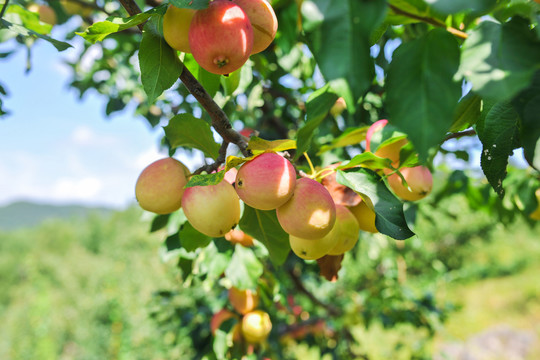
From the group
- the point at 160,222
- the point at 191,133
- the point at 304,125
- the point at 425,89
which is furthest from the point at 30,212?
the point at 425,89

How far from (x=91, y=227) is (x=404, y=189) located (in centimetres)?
1890

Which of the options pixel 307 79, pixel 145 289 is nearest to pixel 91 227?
pixel 145 289

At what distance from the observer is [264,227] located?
1.78 ft

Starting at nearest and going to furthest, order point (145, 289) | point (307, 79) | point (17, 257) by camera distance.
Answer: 1. point (307, 79)
2. point (145, 289)
3. point (17, 257)

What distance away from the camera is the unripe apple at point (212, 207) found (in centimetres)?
44

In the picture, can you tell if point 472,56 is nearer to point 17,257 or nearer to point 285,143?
point 285,143

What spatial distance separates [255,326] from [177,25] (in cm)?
75

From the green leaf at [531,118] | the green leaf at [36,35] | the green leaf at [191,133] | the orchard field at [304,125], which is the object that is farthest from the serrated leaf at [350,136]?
the green leaf at [36,35]

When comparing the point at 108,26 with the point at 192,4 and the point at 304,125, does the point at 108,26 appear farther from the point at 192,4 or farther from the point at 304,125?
the point at 304,125

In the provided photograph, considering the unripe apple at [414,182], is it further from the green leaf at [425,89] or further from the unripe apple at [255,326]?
the unripe apple at [255,326]

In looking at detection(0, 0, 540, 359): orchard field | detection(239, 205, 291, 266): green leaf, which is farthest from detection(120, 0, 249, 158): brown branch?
detection(239, 205, 291, 266): green leaf

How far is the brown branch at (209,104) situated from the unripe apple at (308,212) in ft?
0.30

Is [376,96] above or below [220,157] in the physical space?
below

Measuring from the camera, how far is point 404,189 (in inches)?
21.0
